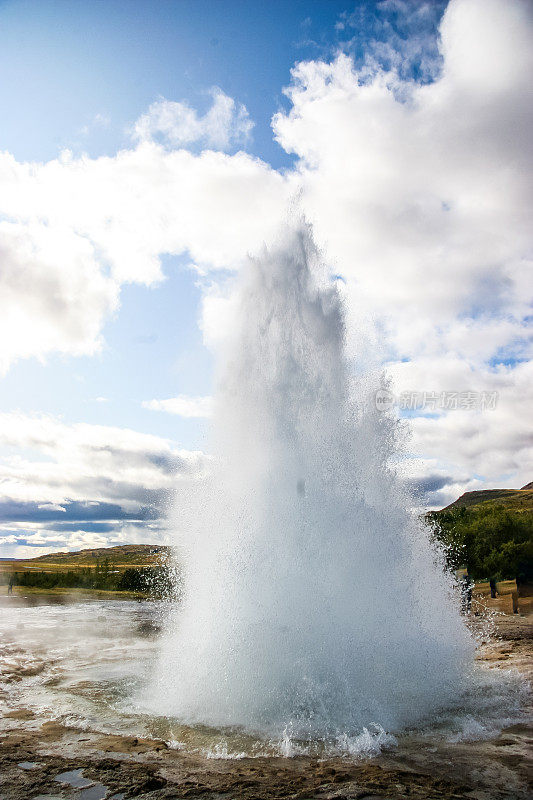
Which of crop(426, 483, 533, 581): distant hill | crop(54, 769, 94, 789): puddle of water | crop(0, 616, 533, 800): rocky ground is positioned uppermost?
crop(426, 483, 533, 581): distant hill

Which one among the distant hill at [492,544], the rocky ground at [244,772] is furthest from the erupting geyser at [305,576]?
the distant hill at [492,544]

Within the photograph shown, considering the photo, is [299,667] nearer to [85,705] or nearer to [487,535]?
[85,705]

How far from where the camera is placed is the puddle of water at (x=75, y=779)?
6.01 m

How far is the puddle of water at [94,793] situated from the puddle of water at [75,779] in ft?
0.38

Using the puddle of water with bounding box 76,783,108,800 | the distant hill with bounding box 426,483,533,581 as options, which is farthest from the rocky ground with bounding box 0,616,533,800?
the distant hill with bounding box 426,483,533,581

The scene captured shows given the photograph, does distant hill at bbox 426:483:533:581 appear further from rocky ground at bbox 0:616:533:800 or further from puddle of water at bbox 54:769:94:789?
puddle of water at bbox 54:769:94:789

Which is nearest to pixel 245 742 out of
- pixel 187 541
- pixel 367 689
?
pixel 367 689

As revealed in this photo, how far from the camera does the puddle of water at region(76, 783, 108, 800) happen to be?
223 inches

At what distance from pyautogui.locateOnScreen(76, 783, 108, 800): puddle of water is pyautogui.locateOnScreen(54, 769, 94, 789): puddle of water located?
0.38ft

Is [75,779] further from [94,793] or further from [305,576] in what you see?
[305,576]

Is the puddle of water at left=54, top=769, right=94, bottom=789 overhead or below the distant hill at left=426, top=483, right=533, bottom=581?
below

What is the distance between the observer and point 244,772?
6.38 m

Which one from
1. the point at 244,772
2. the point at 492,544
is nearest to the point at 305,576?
the point at 244,772

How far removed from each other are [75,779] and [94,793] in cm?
55
